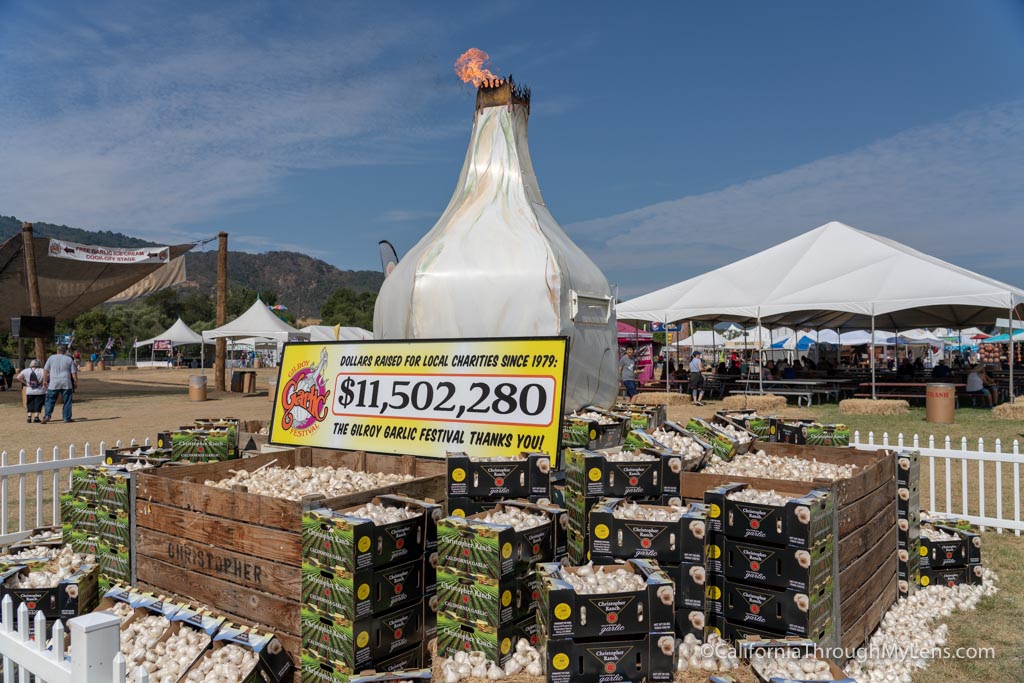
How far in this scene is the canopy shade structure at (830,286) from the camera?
18234 mm

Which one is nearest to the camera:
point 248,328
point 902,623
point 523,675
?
point 523,675

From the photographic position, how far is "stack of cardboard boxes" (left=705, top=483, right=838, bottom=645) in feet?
12.5

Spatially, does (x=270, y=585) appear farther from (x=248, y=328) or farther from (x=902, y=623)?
(x=248, y=328)

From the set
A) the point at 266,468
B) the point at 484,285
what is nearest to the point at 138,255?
the point at 484,285

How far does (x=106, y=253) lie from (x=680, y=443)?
22933 millimetres

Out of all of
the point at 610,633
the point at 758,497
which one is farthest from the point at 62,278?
the point at 610,633

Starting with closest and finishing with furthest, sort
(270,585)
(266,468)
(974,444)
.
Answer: (270,585), (266,468), (974,444)

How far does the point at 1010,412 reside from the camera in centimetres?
1695

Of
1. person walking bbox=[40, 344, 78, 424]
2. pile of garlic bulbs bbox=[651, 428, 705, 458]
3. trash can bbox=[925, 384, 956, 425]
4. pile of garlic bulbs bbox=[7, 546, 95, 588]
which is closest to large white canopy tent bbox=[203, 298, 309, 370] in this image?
person walking bbox=[40, 344, 78, 424]

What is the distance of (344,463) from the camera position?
590 cm

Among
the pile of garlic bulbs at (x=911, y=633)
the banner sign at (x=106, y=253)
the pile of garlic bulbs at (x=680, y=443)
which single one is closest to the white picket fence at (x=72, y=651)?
the pile of garlic bulbs at (x=680, y=443)

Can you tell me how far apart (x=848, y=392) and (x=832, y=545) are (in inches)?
875

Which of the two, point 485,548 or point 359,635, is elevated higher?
point 485,548

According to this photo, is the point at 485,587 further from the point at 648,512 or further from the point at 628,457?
the point at 628,457
